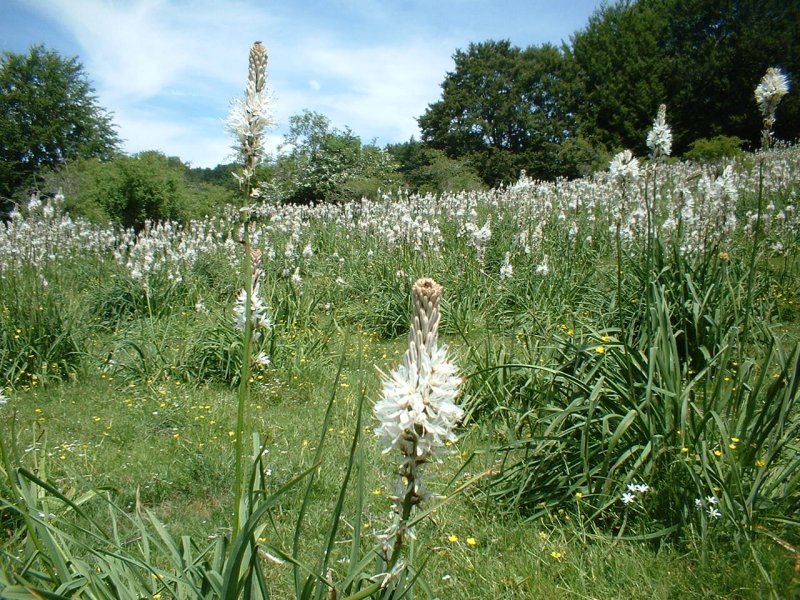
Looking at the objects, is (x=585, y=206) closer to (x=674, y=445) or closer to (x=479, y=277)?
(x=479, y=277)

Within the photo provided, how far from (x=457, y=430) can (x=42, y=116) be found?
136 feet

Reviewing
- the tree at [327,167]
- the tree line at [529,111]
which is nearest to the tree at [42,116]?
the tree line at [529,111]

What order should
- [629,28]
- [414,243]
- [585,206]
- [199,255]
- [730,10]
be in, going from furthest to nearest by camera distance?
[629,28] < [730,10] < [585,206] < [199,255] < [414,243]

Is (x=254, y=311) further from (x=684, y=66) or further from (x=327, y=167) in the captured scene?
(x=684, y=66)

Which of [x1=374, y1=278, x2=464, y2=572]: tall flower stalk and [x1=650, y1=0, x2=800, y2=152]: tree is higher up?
[x1=650, y1=0, x2=800, y2=152]: tree

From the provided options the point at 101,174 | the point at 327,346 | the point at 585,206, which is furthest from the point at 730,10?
the point at 327,346

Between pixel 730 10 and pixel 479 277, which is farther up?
pixel 730 10

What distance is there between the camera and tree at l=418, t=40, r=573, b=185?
43375mm

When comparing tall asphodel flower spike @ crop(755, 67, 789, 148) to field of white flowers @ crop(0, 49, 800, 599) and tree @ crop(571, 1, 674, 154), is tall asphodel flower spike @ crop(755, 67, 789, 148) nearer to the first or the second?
field of white flowers @ crop(0, 49, 800, 599)

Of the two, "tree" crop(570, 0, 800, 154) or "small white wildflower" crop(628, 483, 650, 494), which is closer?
"small white wildflower" crop(628, 483, 650, 494)

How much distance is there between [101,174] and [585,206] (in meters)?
15.2

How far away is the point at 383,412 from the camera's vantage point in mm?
1322

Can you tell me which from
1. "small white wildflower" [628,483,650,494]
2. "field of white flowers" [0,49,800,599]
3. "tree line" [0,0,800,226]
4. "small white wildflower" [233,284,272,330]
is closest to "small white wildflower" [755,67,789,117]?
"field of white flowers" [0,49,800,599]

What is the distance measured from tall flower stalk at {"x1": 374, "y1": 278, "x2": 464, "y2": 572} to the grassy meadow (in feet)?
0.26
